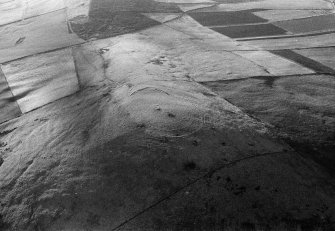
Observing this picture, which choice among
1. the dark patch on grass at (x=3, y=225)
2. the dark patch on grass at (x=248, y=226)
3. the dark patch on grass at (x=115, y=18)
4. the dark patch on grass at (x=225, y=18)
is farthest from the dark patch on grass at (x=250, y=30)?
the dark patch on grass at (x=3, y=225)

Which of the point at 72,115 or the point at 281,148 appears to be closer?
the point at 281,148

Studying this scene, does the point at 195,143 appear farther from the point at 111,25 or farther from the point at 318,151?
the point at 111,25

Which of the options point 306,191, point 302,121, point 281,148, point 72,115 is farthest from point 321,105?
point 72,115

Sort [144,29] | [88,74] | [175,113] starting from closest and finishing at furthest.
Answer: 1. [175,113]
2. [88,74]
3. [144,29]

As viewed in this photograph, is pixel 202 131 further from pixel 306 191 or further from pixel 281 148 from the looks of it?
pixel 306 191

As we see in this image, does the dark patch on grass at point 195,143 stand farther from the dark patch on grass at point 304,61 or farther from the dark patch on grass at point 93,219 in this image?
the dark patch on grass at point 304,61

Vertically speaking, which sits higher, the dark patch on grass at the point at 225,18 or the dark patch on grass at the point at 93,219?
the dark patch on grass at the point at 225,18

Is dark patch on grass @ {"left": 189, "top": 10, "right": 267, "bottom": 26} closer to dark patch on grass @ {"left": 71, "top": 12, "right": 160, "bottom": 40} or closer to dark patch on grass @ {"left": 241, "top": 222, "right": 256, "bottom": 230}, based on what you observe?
dark patch on grass @ {"left": 71, "top": 12, "right": 160, "bottom": 40}
